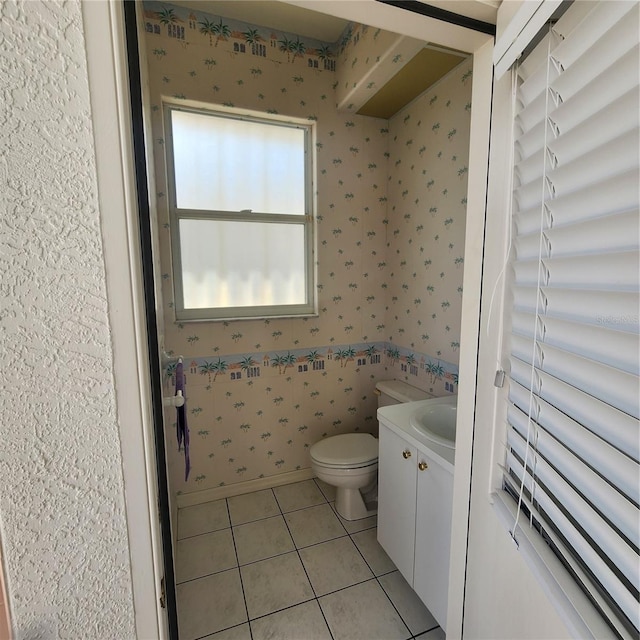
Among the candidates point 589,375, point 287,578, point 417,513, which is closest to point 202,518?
point 287,578

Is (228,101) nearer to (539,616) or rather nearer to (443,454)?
(443,454)

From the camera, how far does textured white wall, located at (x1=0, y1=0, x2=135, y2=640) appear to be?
0.48 m

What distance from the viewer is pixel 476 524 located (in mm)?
906

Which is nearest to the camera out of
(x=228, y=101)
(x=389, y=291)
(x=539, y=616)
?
(x=539, y=616)

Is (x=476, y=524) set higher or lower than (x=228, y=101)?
lower

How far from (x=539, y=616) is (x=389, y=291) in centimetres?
197

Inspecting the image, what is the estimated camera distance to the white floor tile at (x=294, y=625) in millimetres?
1382

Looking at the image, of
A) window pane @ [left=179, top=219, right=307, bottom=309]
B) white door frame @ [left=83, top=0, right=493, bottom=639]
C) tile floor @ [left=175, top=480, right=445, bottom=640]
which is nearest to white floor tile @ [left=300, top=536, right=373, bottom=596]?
tile floor @ [left=175, top=480, right=445, bottom=640]

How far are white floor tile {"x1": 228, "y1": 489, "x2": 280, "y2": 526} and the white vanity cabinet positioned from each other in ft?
2.46

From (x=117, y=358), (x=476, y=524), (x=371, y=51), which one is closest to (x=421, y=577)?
(x=476, y=524)

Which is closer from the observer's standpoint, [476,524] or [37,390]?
[37,390]

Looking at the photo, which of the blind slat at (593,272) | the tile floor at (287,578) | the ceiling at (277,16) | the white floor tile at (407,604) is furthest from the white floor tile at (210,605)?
the ceiling at (277,16)

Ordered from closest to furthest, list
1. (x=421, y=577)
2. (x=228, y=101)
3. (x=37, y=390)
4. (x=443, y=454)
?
(x=37, y=390), (x=443, y=454), (x=421, y=577), (x=228, y=101)

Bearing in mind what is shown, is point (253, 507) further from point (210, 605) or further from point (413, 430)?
point (413, 430)
